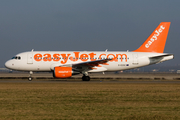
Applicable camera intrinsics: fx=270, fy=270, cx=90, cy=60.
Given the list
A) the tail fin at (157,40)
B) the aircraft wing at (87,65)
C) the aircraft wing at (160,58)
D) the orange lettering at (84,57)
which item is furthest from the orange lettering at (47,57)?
the aircraft wing at (160,58)

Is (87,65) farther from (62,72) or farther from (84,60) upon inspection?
(62,72)

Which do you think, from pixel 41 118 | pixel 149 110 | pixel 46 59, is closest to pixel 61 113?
pixel 41 118

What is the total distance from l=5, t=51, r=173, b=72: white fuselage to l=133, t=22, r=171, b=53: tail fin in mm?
1166

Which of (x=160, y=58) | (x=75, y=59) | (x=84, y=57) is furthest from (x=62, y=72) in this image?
(x=160, y=58)

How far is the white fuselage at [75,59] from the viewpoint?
35312mm

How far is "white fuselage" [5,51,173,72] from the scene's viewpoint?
35.3 meters

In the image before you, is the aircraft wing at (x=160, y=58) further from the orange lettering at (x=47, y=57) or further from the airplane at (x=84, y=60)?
the orange lettering at (x=47, y=57)

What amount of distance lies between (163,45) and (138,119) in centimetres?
2941

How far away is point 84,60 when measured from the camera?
35781mm

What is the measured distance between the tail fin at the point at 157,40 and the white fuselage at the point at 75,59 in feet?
3.83

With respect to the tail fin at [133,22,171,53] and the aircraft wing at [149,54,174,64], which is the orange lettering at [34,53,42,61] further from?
the aircraft wing at [149,54,174,64]

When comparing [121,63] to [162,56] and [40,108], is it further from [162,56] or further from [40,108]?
[40,108]

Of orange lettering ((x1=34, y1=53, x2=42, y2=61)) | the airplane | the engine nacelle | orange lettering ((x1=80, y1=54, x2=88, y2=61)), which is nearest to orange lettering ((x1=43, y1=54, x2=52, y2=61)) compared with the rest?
the airplane

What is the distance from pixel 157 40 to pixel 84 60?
423 inches
